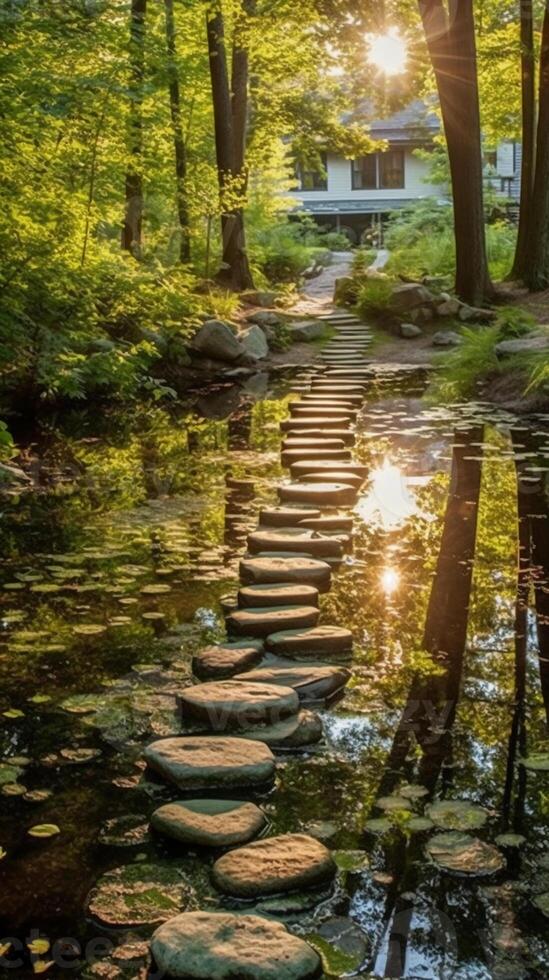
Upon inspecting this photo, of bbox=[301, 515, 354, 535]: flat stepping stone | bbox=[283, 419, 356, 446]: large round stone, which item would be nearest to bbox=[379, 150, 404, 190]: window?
bbox=[283, 419, 356, 446]: large round stone

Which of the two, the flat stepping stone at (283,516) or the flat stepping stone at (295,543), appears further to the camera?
the flat stepping stone at (283,516)

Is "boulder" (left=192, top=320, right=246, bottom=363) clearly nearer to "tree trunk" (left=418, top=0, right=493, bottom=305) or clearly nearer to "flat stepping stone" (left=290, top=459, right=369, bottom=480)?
"tree trunk" (left=418, top=0, right=493, bottom=305)

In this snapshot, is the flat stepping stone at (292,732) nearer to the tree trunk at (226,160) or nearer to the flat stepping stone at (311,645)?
the flat stepping stone at (311,645)

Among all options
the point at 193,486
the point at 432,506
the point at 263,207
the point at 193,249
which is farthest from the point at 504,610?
the point at 263,207

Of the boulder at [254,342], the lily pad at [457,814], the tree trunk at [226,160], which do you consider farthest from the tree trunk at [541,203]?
the lily pad at [457,814]

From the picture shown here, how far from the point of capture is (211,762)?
2861 millimetres

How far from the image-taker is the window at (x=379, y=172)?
137ft

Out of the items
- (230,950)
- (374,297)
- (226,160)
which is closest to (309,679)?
(230,950)

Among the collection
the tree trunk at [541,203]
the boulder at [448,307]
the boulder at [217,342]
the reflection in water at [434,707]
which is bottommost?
the reflection in water at [434,707]

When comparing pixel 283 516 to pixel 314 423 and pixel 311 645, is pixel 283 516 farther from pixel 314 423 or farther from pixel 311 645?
pixel 314 423

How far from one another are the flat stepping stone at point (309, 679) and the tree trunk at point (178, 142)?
538 inches

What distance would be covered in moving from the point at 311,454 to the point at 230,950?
5722mm

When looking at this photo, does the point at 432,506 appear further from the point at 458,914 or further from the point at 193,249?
the point at 193,249

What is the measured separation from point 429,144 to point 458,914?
4092cm
